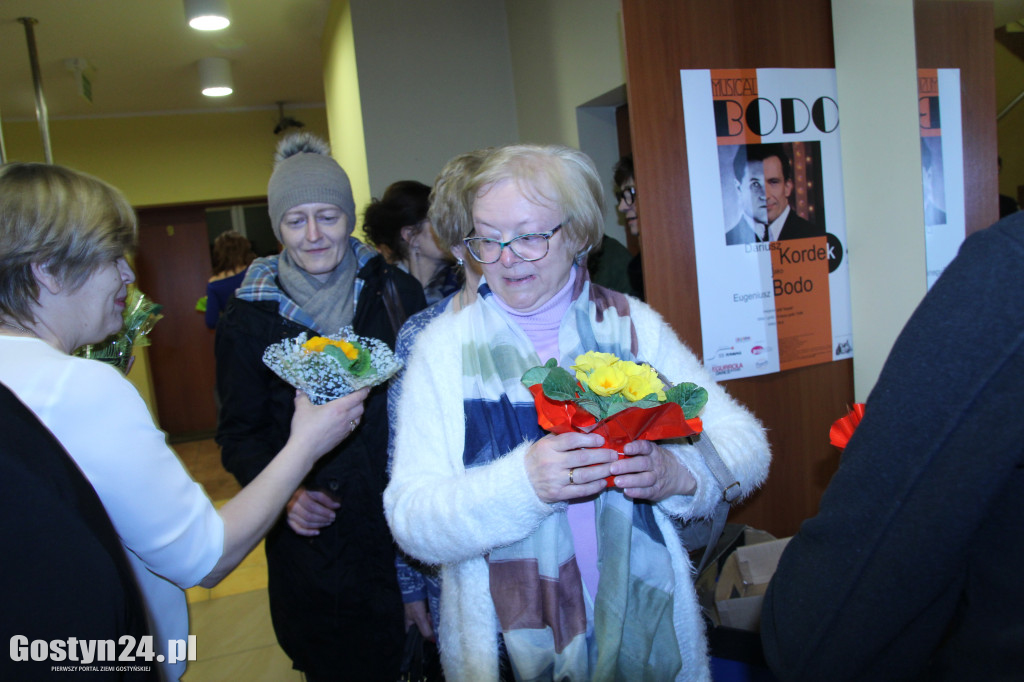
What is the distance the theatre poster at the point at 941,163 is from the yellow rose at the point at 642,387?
1.32 m

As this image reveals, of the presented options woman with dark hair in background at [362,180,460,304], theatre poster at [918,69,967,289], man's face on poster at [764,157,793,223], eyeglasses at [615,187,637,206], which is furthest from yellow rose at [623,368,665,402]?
eyeglasses at [615,187,637,206]

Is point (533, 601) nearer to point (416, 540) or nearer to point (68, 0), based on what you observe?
point (416, 540)

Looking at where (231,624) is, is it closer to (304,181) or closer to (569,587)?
(304,181)

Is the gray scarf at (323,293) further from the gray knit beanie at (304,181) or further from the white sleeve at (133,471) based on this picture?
the white sleeve at (133,471)

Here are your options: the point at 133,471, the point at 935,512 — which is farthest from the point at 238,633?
the point at 935,512

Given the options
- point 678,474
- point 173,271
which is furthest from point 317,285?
point 173,271

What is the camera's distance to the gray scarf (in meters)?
1.85

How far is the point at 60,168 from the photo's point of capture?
106cm

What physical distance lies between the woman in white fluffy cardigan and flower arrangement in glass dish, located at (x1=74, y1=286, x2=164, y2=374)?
685mm

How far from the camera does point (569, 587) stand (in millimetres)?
1250

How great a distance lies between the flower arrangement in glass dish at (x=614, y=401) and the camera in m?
1.03

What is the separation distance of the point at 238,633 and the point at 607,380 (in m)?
3.19

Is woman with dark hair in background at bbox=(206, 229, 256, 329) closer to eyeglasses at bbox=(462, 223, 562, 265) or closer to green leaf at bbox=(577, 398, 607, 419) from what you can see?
eyeglasses at bbox=(462, 223, 562, 265)

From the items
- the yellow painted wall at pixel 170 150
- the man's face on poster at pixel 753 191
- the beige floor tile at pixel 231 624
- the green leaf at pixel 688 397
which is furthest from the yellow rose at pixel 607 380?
the yellow painted wall at pixel 170 150
